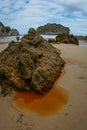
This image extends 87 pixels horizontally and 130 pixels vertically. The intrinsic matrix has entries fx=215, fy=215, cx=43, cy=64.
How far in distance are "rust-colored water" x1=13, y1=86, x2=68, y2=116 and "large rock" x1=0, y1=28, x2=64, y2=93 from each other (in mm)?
210

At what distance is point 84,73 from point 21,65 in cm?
265

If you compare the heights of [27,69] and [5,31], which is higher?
[27,69]

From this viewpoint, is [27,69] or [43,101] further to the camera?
[27,69]

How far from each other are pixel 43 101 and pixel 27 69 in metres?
1.27

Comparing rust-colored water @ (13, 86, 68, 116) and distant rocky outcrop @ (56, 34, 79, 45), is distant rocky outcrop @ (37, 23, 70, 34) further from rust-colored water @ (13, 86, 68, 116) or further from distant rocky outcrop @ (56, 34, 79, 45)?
rust-colored water @ (13, 86, 68, 116)

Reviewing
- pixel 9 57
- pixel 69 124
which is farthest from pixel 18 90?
pixel 69 124

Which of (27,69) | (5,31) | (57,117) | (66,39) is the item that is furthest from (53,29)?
(57,117)

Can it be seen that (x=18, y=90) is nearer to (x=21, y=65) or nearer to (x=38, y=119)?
(x=21, y=65)

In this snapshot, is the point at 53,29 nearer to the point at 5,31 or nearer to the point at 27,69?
the point at 5,31

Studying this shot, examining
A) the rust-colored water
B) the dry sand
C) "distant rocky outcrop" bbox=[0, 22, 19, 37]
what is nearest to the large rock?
the rust-colored water

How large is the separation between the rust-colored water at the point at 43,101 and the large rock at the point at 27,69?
0.69 ft

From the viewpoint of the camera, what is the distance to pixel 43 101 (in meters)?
6.61

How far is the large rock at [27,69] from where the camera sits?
702 centimetres

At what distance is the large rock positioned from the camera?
23.0ft
